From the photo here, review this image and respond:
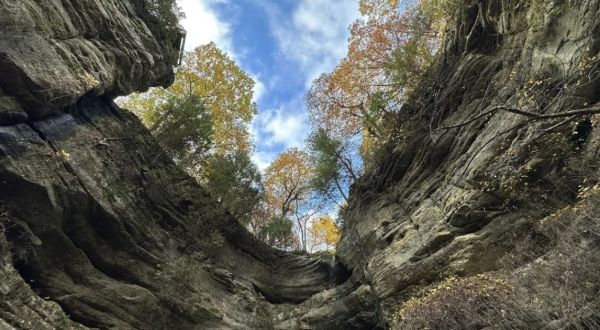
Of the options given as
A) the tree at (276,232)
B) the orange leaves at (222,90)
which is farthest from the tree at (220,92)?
the tree at (276,232)

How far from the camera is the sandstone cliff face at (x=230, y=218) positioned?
31.4 feet

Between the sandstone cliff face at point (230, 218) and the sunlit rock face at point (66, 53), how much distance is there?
0.06m

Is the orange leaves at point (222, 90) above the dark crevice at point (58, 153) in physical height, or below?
above

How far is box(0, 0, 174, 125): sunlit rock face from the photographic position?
10.7m

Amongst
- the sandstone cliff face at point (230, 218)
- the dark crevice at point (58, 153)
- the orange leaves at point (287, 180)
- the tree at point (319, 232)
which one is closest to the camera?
the sandstone cliff face at point (230, 218)

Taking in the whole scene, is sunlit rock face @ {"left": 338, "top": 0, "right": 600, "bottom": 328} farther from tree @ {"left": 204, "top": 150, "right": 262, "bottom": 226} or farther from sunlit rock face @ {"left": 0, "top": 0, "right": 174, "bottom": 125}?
sunlit rock face @ {"left": 0, "top": 0, "right": 174, "bottom": 125}

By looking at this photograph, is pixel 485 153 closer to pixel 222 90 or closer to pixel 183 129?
pixel 183 129

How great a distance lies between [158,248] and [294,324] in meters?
6.92

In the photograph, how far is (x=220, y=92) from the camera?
30469 mm

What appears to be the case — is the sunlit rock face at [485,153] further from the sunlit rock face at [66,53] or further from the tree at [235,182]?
the sunlit rock face at [66,53]

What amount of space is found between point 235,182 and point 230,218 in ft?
6.31

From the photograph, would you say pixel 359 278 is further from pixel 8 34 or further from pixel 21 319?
pixel 8 34

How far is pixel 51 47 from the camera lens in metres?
12.2

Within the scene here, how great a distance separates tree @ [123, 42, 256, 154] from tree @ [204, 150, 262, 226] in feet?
28.8
